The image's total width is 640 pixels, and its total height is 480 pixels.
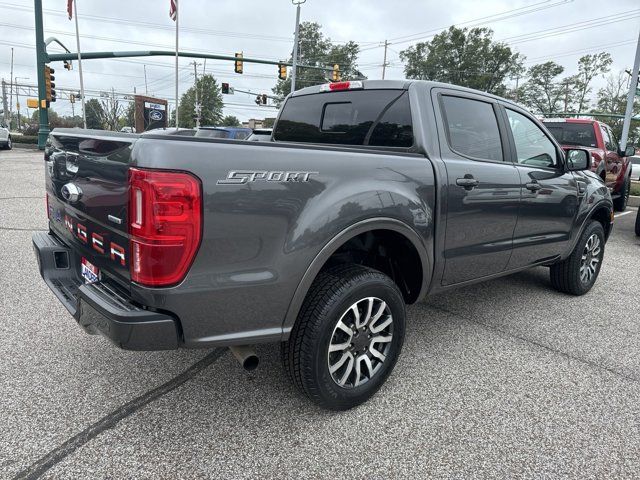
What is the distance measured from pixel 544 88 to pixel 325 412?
221 ft

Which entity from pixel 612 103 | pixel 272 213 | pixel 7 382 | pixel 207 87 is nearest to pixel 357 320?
pixel 272 213

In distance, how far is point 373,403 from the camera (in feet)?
8.73

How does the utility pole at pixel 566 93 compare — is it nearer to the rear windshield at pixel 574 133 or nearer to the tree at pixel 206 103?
the tree at pixel 206 103

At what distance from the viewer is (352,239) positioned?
268cm

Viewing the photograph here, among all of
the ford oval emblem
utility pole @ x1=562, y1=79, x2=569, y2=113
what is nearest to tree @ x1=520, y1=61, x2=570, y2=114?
utility pole @ x1=562, y1=79, x2=569, y2=113

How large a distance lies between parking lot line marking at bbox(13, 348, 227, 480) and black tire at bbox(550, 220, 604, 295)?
338 centimetres

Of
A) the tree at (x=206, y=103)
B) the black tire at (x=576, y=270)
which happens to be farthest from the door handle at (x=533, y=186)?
the tree at (x=206, y=103)

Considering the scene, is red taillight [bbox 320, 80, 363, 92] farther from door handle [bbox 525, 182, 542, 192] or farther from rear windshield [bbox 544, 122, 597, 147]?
rear windshield [bbox 544, 122, 597, 147]

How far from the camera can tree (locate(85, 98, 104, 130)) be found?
61.2m

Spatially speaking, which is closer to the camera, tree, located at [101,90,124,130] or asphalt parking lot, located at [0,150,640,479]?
asphalt parking lot, located at [0,150,640,479]

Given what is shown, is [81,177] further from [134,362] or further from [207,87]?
[207,87]

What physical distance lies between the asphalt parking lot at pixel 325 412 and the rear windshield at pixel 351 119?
1515 millimetres

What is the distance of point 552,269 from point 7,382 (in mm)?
4584

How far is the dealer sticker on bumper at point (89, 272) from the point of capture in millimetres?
2389
